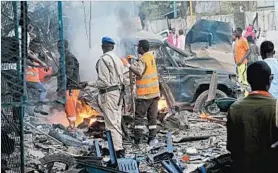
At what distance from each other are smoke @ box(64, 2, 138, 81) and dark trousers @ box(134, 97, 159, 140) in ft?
15.9

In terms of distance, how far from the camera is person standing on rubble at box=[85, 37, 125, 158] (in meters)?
7.18

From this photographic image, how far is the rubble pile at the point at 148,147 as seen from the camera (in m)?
6.79

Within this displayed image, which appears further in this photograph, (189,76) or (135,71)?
(189,76)

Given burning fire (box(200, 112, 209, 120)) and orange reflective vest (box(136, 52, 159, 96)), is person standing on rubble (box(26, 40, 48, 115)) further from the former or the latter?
burning fire (box(200, 112, 209, 120))

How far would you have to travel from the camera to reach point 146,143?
8.49 m

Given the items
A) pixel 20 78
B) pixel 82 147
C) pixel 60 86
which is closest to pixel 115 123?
pixel 82 147

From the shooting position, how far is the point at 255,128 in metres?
3.25

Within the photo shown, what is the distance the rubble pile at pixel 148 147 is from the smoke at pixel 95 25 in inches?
164

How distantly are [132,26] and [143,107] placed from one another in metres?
7.90

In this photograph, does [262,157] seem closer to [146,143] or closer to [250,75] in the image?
[250,75]

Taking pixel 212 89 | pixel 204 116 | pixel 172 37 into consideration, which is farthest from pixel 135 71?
pixel 172 37

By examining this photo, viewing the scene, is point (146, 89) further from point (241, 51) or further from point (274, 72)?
point (241, 51)

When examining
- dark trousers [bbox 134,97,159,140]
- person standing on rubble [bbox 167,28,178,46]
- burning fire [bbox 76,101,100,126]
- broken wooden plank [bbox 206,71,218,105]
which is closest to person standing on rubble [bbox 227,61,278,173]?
dark trousers [bbox 134,97,159,140]

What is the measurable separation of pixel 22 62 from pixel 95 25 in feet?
34.5
